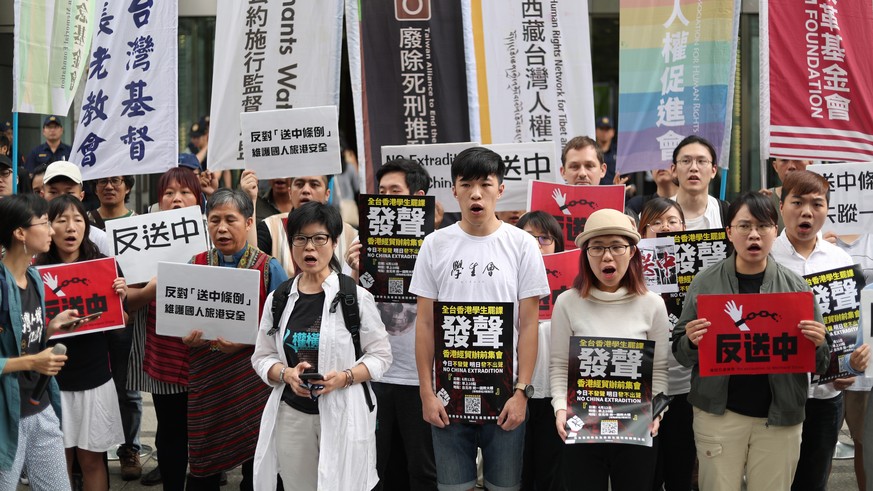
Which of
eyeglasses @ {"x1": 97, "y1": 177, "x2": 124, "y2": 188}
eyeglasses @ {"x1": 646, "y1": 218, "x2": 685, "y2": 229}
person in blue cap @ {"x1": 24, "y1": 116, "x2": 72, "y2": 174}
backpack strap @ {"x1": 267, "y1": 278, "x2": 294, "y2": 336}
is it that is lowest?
backpack strap @ {"x1": 267, "y1": 278, "x2": 294, "y2": 336}

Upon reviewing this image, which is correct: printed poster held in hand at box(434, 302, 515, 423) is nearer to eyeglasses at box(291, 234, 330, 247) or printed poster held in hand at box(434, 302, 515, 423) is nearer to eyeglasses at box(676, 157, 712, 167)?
eyeglasses at box(291, 234, 330, 247)

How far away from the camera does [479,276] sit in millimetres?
4641

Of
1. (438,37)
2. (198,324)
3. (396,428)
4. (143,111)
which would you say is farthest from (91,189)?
(396,428)

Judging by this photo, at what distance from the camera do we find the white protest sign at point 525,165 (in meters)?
6.60

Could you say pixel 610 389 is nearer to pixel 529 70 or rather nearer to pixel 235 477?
pixel 235 477

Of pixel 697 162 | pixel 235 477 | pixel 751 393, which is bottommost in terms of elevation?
pixel 235 477

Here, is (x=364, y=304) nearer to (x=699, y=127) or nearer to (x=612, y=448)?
(x=612, y=448)

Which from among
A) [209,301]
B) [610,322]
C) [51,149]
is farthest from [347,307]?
[51,149]

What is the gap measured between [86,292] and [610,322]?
3006 mm

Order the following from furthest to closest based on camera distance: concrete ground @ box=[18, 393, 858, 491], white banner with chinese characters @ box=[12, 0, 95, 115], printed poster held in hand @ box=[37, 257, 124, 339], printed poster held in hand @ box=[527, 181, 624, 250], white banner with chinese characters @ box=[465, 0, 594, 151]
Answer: white banner with chinese characters @ box=[12, 0, 95, 115] → white banner with chinese characters @ box=[465, 0, 594, 151] → concrete ground @ box=[18, 393, 858, 491] → printed poster held in hand @ box=[527, 181, 624, 250] → printed poster held in hand @ box=[37, 257, 124, 339]

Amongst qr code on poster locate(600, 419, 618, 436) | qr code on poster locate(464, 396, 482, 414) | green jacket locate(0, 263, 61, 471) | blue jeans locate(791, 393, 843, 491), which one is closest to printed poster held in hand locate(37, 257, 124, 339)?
green jacket locate(0, 263, 61, 471)

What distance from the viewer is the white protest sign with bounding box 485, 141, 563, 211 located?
6598mm

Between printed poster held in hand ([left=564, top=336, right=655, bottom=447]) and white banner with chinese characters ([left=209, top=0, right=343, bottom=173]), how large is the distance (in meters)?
3.54

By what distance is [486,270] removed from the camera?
4637 millimetres
